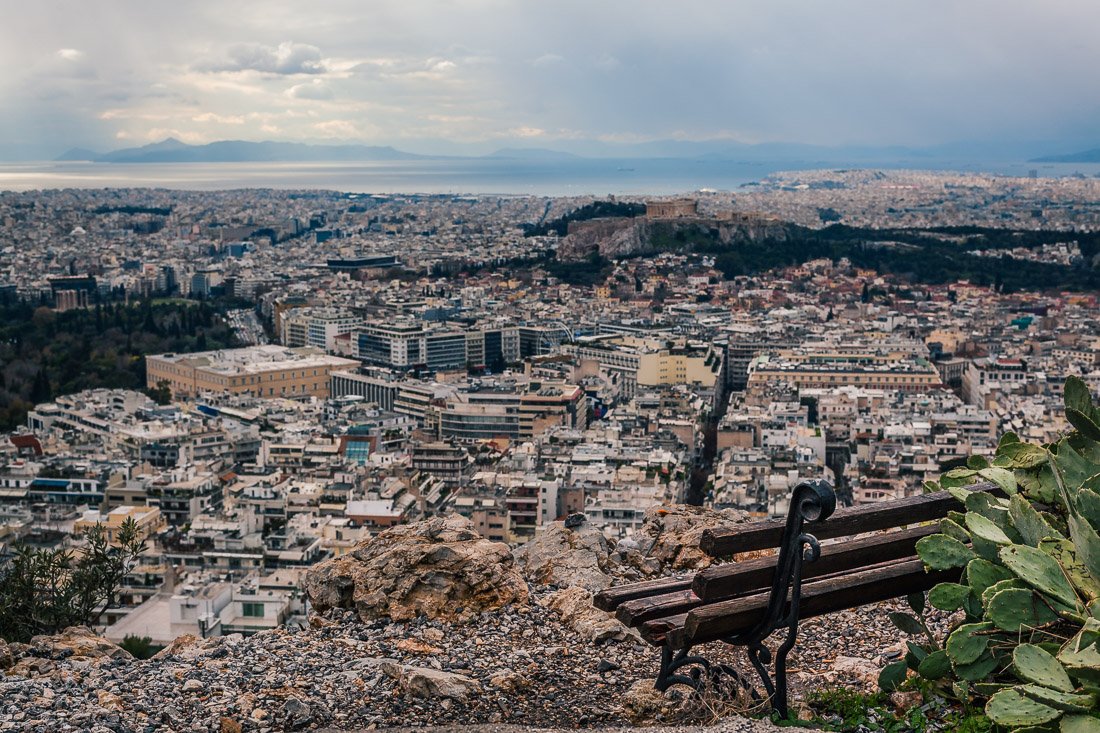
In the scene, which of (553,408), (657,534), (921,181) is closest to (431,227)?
(553,408)

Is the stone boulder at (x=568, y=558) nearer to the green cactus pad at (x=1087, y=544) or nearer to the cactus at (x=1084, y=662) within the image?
the green cactus pad at (x=1087, y=544)

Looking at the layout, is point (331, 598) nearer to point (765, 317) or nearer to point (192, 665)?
point (192, 665)

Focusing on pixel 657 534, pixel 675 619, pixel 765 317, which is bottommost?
pixel 765 317

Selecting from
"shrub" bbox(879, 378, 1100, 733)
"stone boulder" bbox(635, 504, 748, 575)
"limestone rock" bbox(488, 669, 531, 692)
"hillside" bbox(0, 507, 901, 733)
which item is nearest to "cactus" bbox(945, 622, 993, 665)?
"shrub" bbox(879, 378, 1100, 733)

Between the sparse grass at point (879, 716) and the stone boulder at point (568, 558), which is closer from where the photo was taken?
the sparse grass at point (879, 716)

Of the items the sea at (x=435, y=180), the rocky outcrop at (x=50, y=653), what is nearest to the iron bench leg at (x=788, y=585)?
the rocky outcrop at (x=50, y=653)

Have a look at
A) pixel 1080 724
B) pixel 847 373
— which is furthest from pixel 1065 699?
pixel 847 373
